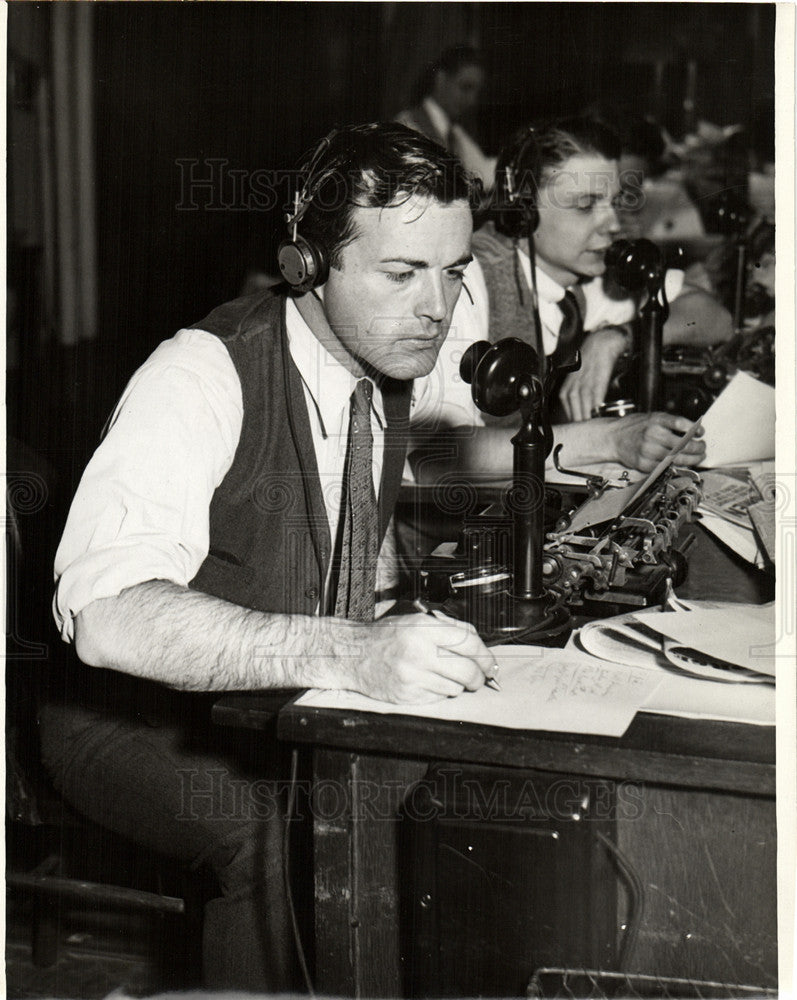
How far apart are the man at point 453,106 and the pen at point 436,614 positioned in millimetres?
2084

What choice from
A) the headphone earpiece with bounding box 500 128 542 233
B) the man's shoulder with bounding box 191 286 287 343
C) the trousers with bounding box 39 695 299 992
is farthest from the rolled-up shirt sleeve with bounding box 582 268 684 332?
the trousers with bounding box 39 695 299 992

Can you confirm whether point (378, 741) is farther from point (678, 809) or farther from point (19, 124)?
point (19, 124)

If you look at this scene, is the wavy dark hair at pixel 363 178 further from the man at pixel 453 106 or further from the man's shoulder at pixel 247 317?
the man at pixel 453 106

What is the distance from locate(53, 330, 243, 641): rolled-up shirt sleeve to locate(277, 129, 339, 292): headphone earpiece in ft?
0.56

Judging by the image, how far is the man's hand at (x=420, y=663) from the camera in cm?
103

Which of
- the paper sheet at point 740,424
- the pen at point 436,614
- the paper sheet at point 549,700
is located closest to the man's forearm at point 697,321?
the paper sheet at point 740,424

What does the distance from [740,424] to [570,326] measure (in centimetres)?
87

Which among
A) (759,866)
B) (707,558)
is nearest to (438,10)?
(707,558)

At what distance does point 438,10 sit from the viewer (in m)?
2.97

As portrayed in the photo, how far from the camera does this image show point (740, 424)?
2100 mm

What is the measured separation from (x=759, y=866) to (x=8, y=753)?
1.13 meters

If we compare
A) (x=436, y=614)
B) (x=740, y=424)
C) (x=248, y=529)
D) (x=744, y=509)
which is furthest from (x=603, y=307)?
(x=436, y=614)

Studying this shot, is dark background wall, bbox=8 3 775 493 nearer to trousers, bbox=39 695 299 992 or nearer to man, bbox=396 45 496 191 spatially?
man, bbox=396 45 496 191

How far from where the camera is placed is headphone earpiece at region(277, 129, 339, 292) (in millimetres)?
1508
